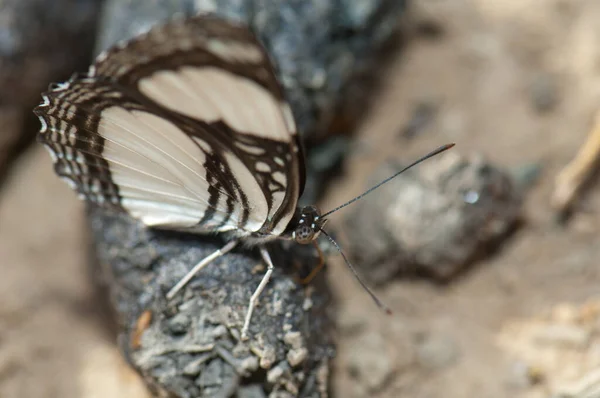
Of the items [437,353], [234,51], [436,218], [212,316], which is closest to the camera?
[234,51]

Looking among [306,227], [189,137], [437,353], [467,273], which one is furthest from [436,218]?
[189,137]

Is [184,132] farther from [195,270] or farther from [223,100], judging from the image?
[195,270]

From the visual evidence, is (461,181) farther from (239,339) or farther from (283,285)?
(239,339)

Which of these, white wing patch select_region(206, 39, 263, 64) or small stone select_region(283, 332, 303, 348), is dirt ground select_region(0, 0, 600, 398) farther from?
white wing patch select_region(206, 39, 263, 64)

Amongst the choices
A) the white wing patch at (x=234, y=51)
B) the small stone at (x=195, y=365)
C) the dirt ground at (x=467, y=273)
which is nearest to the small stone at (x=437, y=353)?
the dirt ground at (x=467, y=273)

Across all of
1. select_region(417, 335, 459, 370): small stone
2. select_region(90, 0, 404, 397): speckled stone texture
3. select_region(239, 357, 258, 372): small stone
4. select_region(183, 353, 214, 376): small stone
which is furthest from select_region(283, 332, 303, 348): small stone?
select_region(417, 335, 459, 370): small stone
